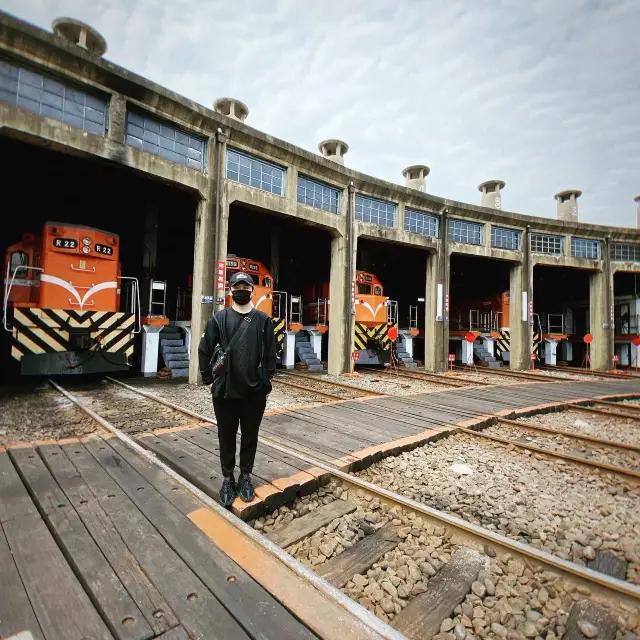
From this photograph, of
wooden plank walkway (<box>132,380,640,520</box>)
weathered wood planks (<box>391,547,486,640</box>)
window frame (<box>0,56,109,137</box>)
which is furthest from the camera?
window frame (<box>0,56,109,137</box>)

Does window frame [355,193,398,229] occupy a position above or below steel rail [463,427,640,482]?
above

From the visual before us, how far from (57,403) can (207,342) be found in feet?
17.1

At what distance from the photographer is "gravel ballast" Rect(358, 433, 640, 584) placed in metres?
2.57

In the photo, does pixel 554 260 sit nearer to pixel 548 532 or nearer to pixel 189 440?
pixel 548 532

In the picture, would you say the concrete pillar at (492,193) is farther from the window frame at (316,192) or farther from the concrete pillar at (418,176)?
the window frame at (316,192)

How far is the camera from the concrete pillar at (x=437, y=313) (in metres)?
13.1

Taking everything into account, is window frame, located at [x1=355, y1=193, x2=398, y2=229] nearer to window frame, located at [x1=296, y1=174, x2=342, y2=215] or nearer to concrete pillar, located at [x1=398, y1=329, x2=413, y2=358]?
window frame, located at [x1=296, y1=174, x2=342, y2=215]

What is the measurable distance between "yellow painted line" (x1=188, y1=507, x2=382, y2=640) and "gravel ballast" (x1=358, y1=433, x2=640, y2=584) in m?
1.66

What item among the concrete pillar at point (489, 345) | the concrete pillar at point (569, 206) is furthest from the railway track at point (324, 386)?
the concrete pillar at point (569, 206)

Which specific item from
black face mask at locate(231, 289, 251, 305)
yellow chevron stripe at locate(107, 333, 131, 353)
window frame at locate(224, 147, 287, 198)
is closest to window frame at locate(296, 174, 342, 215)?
window frame at locate(224, 147, 287, 198)

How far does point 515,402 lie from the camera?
22.6 ft

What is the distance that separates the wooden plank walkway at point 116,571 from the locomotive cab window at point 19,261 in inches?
263

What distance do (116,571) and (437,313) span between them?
12.7m

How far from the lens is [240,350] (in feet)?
8.14
